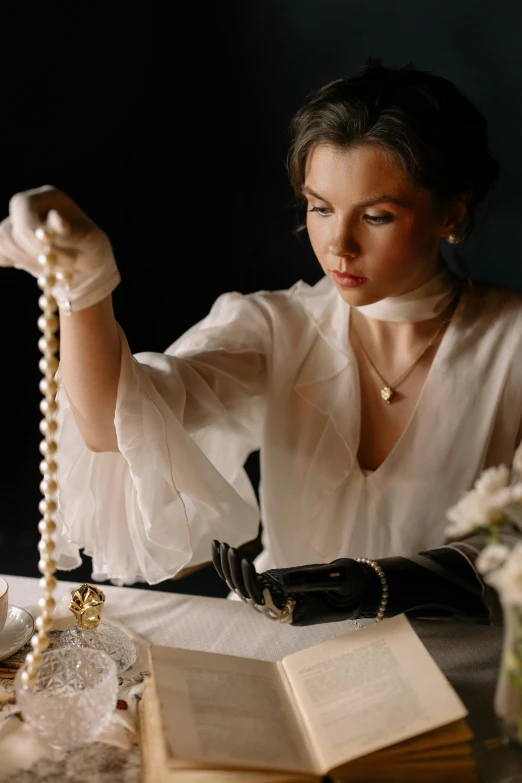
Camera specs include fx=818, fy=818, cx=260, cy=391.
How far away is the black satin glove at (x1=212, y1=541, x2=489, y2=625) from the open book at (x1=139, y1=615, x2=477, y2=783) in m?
0.10

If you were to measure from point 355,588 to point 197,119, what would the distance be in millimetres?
1222

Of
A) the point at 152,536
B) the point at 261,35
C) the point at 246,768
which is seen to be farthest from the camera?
the point at 261,35

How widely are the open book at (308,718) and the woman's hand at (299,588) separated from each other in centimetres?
10

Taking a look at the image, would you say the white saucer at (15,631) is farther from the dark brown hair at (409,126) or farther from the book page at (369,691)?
the dark brown hair at (409,126)

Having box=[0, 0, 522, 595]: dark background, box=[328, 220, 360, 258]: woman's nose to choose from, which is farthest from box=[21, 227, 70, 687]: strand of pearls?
box=[0, 0, 522, 595]: dark background

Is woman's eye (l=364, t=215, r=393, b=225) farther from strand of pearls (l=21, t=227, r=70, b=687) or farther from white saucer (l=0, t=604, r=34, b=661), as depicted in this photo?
white saucer (l=0, t=604, r=34, b=661)

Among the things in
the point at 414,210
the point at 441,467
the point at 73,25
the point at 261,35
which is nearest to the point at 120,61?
the point at 73,25

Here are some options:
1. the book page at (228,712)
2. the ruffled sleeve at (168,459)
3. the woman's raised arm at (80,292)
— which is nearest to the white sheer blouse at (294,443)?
the ruffled sleeve at (168,459)

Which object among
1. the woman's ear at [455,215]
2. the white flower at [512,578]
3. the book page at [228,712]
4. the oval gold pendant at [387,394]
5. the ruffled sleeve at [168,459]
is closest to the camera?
the white flower at [512,578]

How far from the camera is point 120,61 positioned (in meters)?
1.79

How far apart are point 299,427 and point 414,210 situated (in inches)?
17.3

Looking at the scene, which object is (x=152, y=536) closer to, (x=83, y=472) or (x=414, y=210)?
(x=83, y=472)

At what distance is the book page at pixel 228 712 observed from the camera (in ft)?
2.40

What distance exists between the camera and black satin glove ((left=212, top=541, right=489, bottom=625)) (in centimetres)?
97
